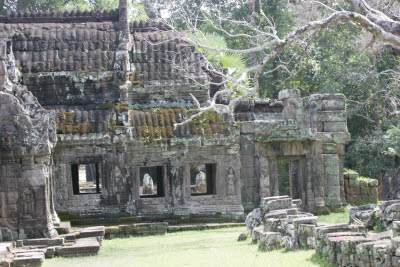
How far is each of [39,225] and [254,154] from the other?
20.9 ft

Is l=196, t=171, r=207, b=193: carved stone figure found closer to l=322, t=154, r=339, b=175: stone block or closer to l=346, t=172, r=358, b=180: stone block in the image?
l=346, t=172, r=358, b=180: stone block

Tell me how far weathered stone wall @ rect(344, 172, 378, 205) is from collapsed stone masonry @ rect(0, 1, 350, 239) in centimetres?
54

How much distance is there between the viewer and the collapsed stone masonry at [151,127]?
570 inches

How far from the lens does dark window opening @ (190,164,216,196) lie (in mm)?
16625

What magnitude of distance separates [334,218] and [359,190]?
7.20ft

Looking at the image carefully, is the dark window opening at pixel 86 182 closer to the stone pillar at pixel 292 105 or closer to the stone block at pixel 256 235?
the stone pillar at pixel 292 105

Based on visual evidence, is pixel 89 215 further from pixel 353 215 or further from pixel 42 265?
pixel 353 215

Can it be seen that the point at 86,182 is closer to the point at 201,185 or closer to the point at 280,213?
the point at 201,185

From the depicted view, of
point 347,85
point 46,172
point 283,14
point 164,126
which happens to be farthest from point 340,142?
point 283,14

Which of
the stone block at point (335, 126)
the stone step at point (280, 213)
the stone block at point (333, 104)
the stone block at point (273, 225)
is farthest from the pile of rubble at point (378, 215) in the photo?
the stone block at point (333, 104)

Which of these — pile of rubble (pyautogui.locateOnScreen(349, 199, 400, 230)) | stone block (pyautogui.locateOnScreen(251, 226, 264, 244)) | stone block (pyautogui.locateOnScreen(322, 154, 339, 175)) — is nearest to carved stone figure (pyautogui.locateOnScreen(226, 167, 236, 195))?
stone block (pyautogui.locateOnScreen(322, 154, 339, 175))

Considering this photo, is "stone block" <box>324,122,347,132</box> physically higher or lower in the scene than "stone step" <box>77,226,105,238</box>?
higher

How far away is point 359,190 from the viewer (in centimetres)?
1673

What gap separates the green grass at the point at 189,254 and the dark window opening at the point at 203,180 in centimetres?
334
